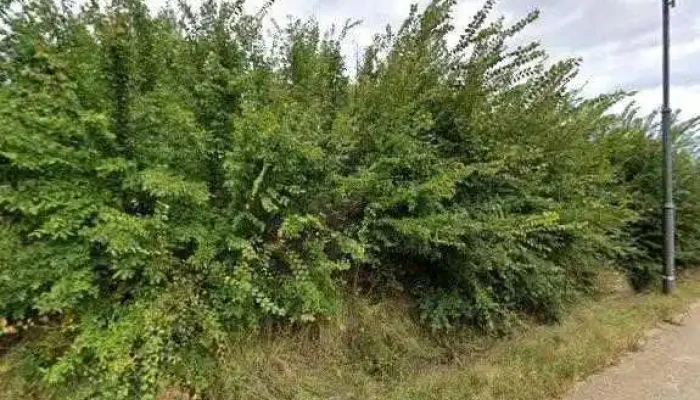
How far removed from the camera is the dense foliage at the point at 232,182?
10.4ft

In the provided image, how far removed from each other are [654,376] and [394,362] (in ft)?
7.98

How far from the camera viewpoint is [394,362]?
174 inches

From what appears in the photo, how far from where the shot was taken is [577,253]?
664cm

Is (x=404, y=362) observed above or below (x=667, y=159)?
below

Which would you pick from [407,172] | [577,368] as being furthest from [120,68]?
[577,368]

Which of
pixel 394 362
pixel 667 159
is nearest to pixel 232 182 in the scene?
pixel 394 362

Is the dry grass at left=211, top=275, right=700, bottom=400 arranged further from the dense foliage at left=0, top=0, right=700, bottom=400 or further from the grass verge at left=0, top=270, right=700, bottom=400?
the dense foliage at left=0, top=0, right=700, bottom=400

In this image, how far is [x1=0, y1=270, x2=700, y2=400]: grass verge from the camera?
3693 millimetres

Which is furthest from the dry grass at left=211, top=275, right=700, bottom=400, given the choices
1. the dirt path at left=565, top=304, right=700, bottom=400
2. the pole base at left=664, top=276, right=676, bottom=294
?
the pole base at left=664, top=276, right=676, bottom=294

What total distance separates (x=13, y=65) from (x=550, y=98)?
501 cm

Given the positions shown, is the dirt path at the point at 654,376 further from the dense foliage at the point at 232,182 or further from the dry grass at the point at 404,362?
the dense foliage at the point at 232,182

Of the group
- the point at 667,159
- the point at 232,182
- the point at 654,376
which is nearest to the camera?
the point at 232,182

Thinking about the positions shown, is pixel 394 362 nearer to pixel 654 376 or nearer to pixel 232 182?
pixel 232 182

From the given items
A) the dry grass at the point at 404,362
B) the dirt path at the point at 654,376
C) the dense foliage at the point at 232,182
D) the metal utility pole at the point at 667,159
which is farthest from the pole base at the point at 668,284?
the dense foliage at the point at 232,182
